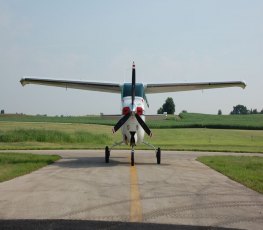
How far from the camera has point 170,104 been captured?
14112cm

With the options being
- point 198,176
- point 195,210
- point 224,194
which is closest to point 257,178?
point 198,176

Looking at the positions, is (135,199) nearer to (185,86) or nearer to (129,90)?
(129,90)

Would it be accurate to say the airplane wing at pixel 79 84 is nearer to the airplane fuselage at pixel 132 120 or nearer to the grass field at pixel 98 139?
the airplane fuselage at pixel 132 120

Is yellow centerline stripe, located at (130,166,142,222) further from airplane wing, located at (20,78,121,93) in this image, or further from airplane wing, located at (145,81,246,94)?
airplane wing, located at (145,81,246,94)

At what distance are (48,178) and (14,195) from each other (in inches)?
127

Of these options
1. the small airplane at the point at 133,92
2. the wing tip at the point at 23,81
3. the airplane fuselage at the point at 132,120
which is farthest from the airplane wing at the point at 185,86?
the wing tip at the point at 23,81

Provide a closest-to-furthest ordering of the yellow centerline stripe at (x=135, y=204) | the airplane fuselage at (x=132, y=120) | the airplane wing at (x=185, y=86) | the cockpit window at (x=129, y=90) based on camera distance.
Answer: the yellow centerline stripe at (x=135, y=204)
the airplane fuselage at (x=132, y=120)
the cockpit window at (x=129, y=90)
the airplane wing at (x=185, y=86)

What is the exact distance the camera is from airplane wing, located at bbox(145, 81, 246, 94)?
63.8ft

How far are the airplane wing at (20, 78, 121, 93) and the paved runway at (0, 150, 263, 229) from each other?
705 centimetres

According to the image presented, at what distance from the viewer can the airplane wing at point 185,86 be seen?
19.5 metres

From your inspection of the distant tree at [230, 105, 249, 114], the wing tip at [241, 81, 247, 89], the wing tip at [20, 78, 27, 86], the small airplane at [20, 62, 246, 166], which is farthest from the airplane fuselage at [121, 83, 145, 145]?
the distant tree at [230, 105, 249, 114]

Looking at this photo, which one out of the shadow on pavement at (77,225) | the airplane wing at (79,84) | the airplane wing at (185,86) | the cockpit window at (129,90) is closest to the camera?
the shadow on pavement at (77,225)

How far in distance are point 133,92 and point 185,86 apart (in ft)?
18.3

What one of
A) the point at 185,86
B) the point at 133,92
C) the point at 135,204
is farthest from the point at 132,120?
the point at 135,204
